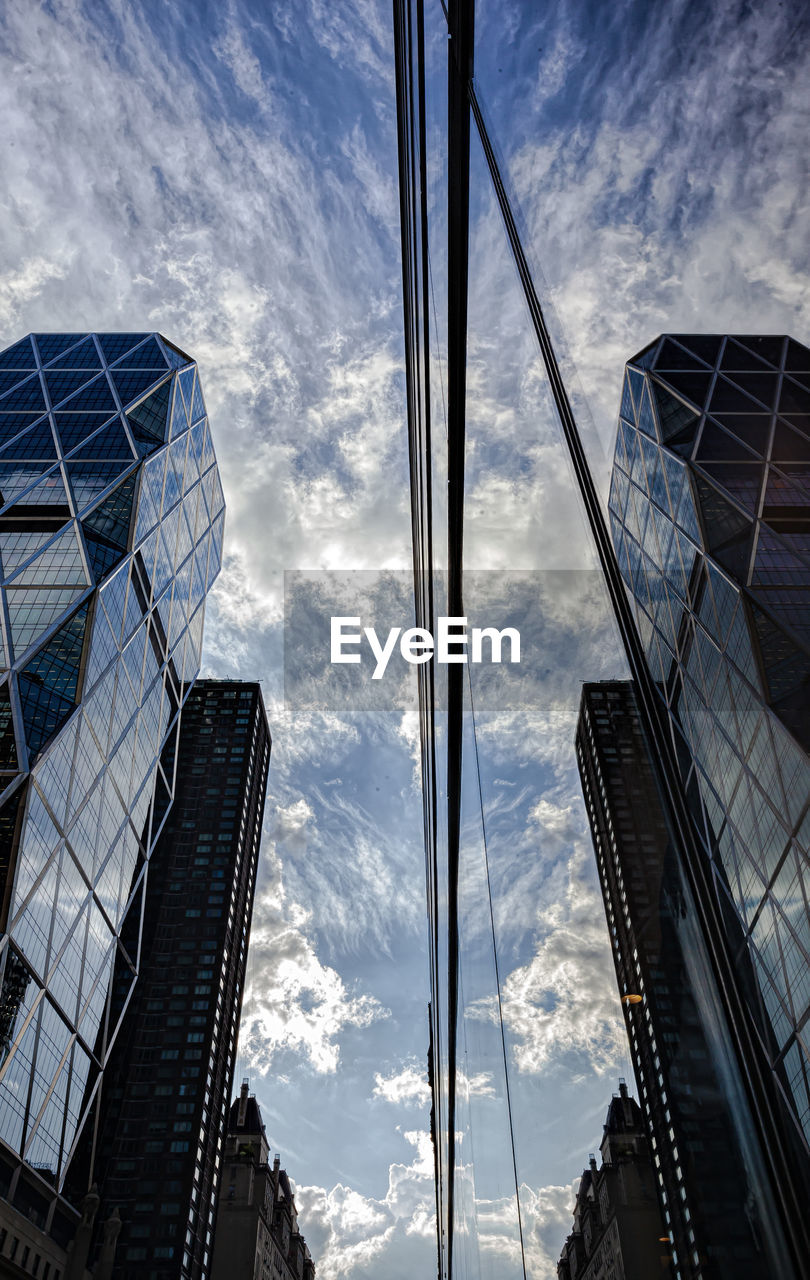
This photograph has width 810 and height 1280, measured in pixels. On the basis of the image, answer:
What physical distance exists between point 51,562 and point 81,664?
975cm

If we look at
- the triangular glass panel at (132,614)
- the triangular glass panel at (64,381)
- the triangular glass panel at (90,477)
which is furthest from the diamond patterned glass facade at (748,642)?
the triangular glass panel at (64,381)

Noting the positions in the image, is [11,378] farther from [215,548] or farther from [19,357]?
[215,548]

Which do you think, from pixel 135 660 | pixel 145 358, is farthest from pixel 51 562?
pixel 145 358

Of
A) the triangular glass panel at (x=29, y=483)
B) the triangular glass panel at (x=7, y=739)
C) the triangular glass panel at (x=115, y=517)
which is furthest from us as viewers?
the triangular glass panel at (x=29, y=483)

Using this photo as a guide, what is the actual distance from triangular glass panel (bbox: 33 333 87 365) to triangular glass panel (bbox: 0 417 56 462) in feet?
48.0

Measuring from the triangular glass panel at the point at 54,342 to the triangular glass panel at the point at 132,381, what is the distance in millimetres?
8450

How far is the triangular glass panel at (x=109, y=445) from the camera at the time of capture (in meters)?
67.6

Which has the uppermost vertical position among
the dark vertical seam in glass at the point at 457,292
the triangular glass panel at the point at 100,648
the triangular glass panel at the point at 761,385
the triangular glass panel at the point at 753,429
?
the triangular glass panel at the point at 100,648

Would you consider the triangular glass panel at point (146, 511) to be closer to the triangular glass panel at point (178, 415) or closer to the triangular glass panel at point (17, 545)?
the triangular glass panel at point (17, 545)

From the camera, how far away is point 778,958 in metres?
1.25

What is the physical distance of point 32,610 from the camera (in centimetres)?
5400

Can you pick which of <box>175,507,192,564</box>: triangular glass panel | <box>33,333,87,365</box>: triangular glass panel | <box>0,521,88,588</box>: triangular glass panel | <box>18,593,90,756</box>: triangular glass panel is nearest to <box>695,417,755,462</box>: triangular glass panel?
<box>18,593,90,756</box>: triangular glass panel

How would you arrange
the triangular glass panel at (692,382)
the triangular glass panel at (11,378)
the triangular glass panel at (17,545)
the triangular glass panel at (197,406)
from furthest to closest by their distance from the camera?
the triangular glass panel at (197,406)
the triangular glass panel at (11,378)
the triangular glass panel at (17,545)
the triangular glass panel at (692,382)

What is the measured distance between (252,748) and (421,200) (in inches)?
4308
